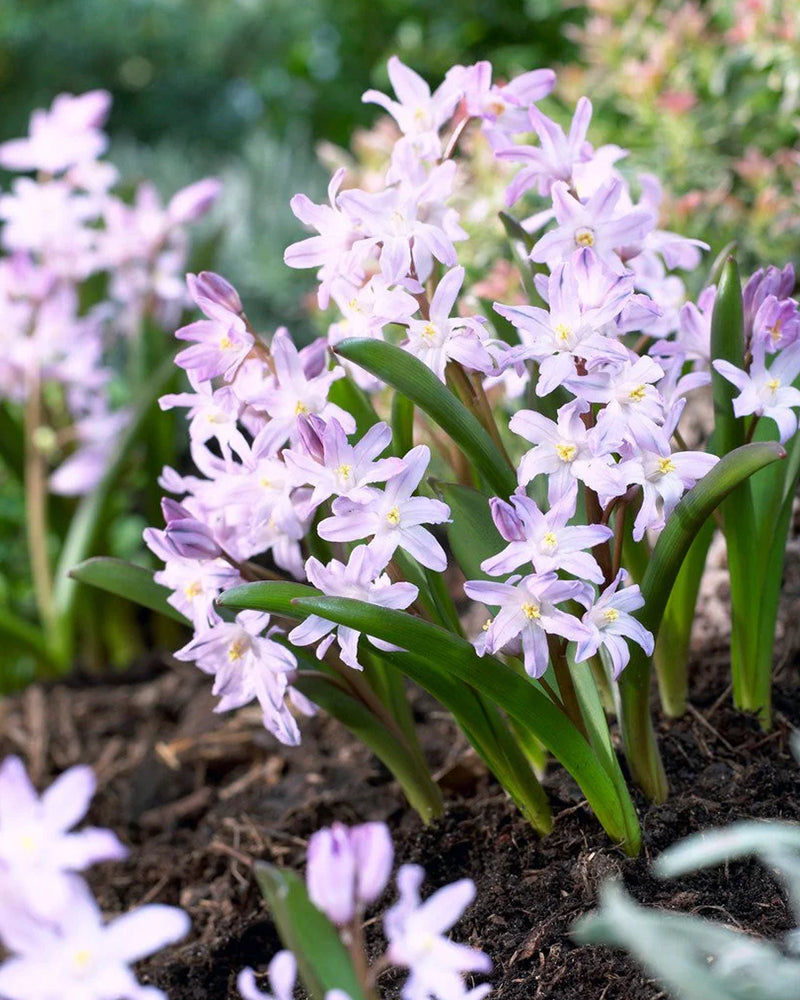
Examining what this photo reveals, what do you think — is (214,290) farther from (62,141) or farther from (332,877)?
(62,141)

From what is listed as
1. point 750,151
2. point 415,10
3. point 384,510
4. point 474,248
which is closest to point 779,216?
point 750,151

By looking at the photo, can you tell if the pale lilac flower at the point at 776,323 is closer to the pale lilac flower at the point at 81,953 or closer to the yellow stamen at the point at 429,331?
the yellow stamen at the point at 429,331

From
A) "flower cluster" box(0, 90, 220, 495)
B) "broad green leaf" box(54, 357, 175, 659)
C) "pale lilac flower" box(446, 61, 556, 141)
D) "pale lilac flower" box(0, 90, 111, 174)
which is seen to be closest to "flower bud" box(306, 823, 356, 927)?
"pale lilac flower" box(446, 61, 556, 141)

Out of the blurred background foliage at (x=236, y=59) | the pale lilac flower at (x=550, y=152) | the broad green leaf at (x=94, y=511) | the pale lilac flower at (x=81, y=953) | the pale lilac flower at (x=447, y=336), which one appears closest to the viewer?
the pale lilac flower at (x=81, y=953)

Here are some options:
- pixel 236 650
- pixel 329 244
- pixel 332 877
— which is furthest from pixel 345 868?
pixel 329 244

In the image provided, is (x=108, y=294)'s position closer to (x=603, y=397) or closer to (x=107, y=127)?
(x=603, y=397)

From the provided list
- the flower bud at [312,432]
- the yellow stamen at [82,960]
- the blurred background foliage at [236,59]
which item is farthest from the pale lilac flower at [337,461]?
the blurred background foliage at [236,59]
